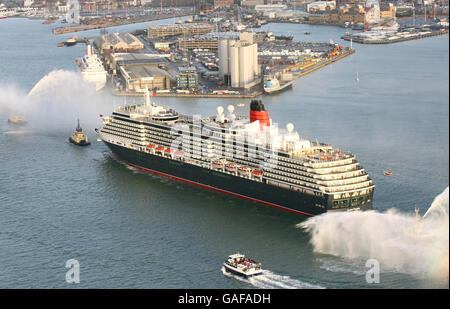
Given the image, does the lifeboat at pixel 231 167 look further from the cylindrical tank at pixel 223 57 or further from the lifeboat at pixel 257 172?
the cylindrical tank at pixel 223 57

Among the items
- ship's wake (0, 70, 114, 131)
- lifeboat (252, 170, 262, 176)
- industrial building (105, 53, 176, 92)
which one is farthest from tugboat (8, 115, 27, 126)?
lifeboat (252, 170, 262, 176)

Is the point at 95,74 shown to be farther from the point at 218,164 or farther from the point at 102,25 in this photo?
the point at 102,25

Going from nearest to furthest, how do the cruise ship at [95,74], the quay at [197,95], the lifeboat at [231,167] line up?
1. the lifeboat at [231,167]
2. the quay at [197,95]
3. the cruise ship at [95,74]

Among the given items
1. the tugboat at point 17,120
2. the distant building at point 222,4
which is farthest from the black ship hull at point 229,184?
the distant building at point 222,4

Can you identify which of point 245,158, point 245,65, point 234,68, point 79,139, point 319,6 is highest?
point 319,6

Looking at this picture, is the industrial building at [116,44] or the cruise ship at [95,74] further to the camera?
the industrial building at [116,44]

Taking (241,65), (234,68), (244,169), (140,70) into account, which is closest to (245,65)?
(241,65)

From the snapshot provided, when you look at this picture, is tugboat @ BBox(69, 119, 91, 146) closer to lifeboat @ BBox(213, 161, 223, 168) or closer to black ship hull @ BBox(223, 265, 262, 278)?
lifeboat @ BBox(213, 161, 223, 168)
